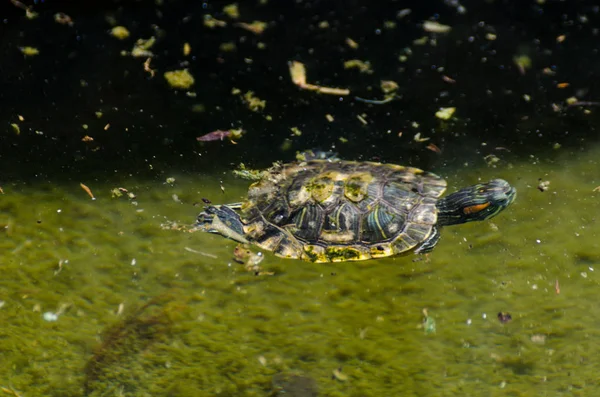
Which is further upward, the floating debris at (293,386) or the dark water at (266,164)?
the dark water at (266,164)

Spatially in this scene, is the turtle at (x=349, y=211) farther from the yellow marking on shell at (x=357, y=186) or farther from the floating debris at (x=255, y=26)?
the floating debris at (x=255, y=26)

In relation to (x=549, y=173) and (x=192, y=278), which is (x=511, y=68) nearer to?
(x=549, y=173)

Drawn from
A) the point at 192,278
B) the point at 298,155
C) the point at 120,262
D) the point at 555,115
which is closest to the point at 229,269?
the point at 192,278

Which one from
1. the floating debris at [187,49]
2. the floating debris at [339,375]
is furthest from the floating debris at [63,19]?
the floating debris at [339,375]

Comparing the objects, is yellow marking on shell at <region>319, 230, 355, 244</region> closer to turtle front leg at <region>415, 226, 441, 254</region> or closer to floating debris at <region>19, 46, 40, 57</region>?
turtle front leg at <region>415, 226, 441, 254</region>

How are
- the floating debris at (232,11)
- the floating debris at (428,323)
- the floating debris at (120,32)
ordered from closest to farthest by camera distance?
the floating debris at (428,323)
the floating debris at (120,32)
the floating debris at (232,11)

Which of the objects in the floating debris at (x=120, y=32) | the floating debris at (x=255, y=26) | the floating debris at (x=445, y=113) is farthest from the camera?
the floating debris at (x=255, y=26)

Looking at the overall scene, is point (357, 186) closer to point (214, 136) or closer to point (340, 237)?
point (340, 237)

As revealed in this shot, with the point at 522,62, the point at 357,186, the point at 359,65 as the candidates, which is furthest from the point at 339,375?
the point at 522,62

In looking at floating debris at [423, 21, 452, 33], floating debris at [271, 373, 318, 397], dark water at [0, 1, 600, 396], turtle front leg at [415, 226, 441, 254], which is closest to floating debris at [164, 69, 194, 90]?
dark water at [0, 1, 600, 396]
